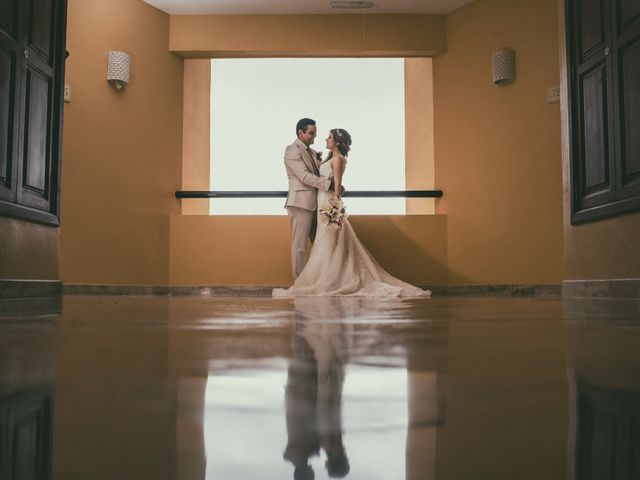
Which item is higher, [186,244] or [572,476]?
[186,244]

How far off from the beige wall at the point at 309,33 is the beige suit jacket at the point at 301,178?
4.86 ft

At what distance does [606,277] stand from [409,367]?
3.03 metres

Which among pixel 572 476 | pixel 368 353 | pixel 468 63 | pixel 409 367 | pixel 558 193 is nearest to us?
pixel 572 476

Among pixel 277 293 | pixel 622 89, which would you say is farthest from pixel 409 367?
pixel 277 293

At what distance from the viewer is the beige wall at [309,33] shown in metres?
7.53

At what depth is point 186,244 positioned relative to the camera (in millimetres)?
7520

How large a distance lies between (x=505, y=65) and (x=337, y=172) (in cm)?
208

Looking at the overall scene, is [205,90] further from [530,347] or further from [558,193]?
[530,347]

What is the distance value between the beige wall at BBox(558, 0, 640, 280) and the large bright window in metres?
4.35

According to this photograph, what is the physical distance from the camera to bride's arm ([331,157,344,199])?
657cm

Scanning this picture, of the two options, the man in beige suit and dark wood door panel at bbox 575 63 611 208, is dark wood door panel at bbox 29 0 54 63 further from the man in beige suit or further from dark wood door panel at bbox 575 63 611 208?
the man in beige suit

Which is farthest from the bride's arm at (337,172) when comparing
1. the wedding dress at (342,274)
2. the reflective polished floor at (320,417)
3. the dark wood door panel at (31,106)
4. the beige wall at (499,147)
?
the reflective polished floor at (320,417)

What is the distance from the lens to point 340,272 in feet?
20.2

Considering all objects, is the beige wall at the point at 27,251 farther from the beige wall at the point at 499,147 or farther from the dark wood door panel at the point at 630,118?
the beige wall at the point at 499,147
